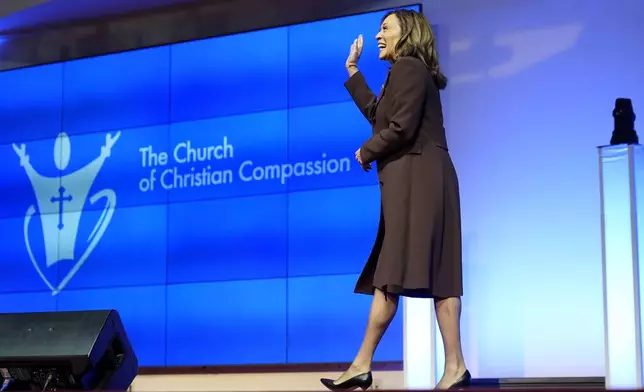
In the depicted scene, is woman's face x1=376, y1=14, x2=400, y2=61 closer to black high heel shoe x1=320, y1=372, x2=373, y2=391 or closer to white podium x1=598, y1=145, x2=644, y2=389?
white podium x1=598, y1=145, x2=644, y2=389

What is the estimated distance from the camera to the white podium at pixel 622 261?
3.78 metres

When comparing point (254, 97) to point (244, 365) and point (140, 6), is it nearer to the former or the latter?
point (140, 6)

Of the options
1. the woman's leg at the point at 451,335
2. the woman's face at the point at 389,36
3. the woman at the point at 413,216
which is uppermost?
the woman's face at the point at 389,36

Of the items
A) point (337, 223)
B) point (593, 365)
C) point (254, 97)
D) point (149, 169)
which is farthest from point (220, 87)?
point (593, 365)

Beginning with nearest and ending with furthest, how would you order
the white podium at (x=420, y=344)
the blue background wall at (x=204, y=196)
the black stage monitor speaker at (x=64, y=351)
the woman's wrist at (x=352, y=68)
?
1. the woman's wrist at (x=352, y=68)
2. the black stage monitor speaker at (x=64, y=351)
3. the white podium at (x=420, y=344)
4. the blue background wall at (x=204, y=196)

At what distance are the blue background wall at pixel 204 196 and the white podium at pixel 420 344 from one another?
0.66 meters

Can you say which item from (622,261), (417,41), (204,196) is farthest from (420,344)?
(204,196)

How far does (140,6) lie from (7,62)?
1130 mm

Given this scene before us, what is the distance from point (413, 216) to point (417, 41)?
615 mm

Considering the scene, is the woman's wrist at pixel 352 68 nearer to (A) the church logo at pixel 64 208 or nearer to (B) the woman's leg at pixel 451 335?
(B) the woman's leg at pixel 451 335

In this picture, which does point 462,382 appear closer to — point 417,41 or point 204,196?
point 417,41

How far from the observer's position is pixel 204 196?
576cm

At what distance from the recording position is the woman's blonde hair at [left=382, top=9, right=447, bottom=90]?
11.5 ft

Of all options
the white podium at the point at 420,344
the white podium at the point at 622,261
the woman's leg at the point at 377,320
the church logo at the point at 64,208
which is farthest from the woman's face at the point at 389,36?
the church logo at the point at 64,208
